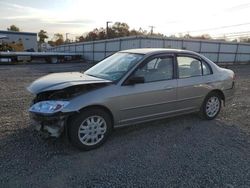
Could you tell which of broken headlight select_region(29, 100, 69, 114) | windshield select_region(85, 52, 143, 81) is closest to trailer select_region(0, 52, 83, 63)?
windshield select_region(85, 52, 143, 81)

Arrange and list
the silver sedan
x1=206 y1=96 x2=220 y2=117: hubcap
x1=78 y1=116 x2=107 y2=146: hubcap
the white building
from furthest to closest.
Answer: the white building
x1=206 y1=96 x2=220 y2=117: hubcap
x1=78 y1=116 x2=107 y2=146: hubcap
the silver sedan

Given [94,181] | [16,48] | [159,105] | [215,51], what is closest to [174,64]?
[159,105]

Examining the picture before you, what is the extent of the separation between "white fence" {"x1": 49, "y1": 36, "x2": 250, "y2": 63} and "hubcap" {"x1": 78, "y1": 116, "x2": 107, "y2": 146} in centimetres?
1977

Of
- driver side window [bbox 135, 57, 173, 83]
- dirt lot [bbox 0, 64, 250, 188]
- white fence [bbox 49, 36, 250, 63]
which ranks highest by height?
white fence [bbox 49, 36, 250, 63]

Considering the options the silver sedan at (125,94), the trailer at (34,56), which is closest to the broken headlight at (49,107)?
the silver sedan at (125,94)

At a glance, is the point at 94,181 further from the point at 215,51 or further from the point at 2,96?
the point at 215,51

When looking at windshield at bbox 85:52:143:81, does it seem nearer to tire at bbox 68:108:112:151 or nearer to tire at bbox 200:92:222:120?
tire at bbox 68:108:112:151

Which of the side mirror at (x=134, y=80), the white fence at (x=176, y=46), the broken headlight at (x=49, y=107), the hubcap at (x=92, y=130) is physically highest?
the white fence at (x=176, y=46)

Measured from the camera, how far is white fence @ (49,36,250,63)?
2377 cm

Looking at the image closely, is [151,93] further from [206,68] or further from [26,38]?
A: [26,38]

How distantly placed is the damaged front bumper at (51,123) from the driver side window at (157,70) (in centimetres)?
151

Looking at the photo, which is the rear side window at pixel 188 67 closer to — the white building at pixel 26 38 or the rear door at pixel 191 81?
the rear door at pixel 191 81

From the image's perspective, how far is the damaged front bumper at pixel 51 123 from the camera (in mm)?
3543

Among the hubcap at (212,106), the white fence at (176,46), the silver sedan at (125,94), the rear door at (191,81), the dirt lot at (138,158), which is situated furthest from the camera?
the white fence at (176,46)
